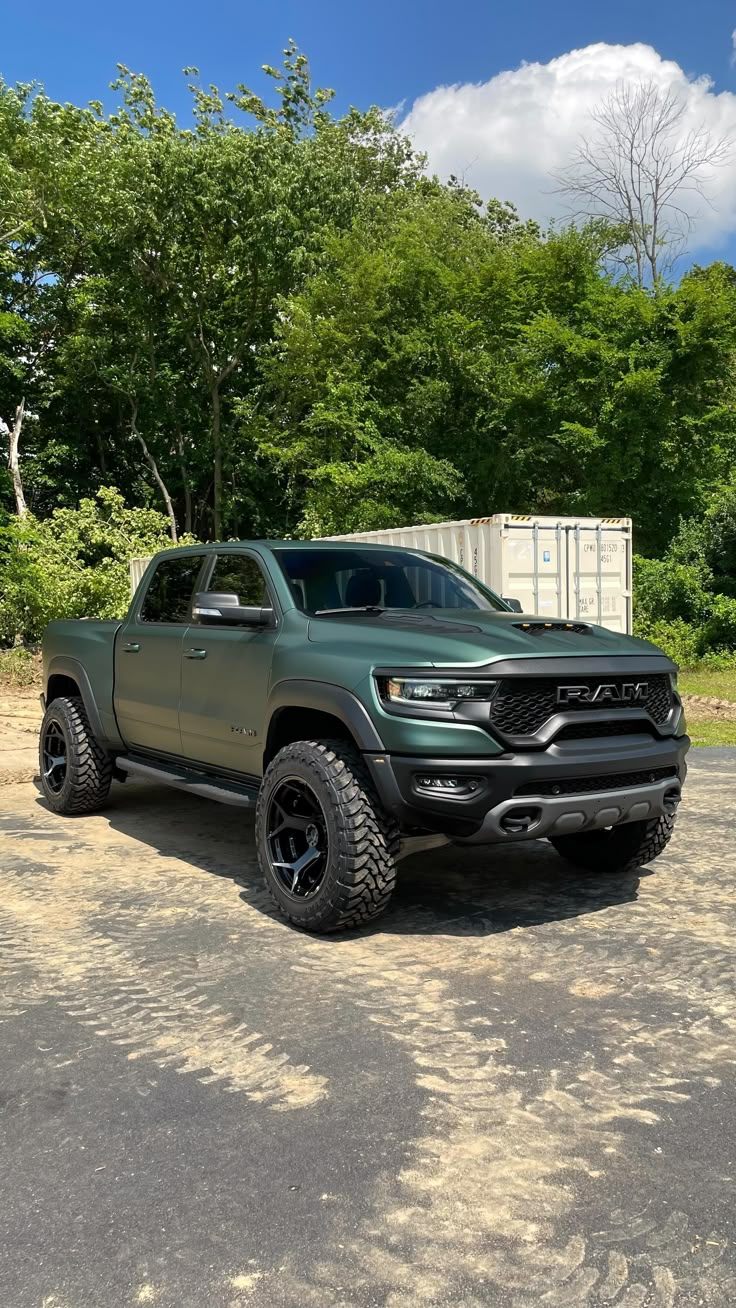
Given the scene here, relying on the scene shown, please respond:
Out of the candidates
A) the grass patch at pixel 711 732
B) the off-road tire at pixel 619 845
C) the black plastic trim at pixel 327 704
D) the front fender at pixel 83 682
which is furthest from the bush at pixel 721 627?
the black plastic trim at pixel 327 704

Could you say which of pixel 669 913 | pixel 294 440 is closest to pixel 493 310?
pixel 294 440

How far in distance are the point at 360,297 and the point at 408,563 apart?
1968 centimetres

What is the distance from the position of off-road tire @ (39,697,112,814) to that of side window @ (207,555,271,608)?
1758mm

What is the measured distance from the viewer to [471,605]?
227 inches

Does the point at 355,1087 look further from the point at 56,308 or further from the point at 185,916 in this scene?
the point at 56,308

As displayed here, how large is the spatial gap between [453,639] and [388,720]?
0.49m

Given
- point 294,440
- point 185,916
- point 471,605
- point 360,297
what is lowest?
point 185,916

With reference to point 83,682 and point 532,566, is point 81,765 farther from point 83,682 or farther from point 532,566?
point 532,566

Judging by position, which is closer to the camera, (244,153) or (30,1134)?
(30,1134)

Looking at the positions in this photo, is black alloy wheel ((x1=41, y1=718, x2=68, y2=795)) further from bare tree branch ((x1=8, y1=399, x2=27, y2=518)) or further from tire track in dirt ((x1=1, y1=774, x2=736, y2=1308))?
bare tree branch ((x1=8, y1=399, x2=27, y2=518))

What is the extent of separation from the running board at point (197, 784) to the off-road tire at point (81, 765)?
357 millimetres

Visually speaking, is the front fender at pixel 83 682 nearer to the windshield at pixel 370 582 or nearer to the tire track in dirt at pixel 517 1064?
the tire track in dirt at pixel 517 1064

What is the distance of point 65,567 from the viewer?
21.1 metres

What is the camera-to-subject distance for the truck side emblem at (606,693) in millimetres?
4363
